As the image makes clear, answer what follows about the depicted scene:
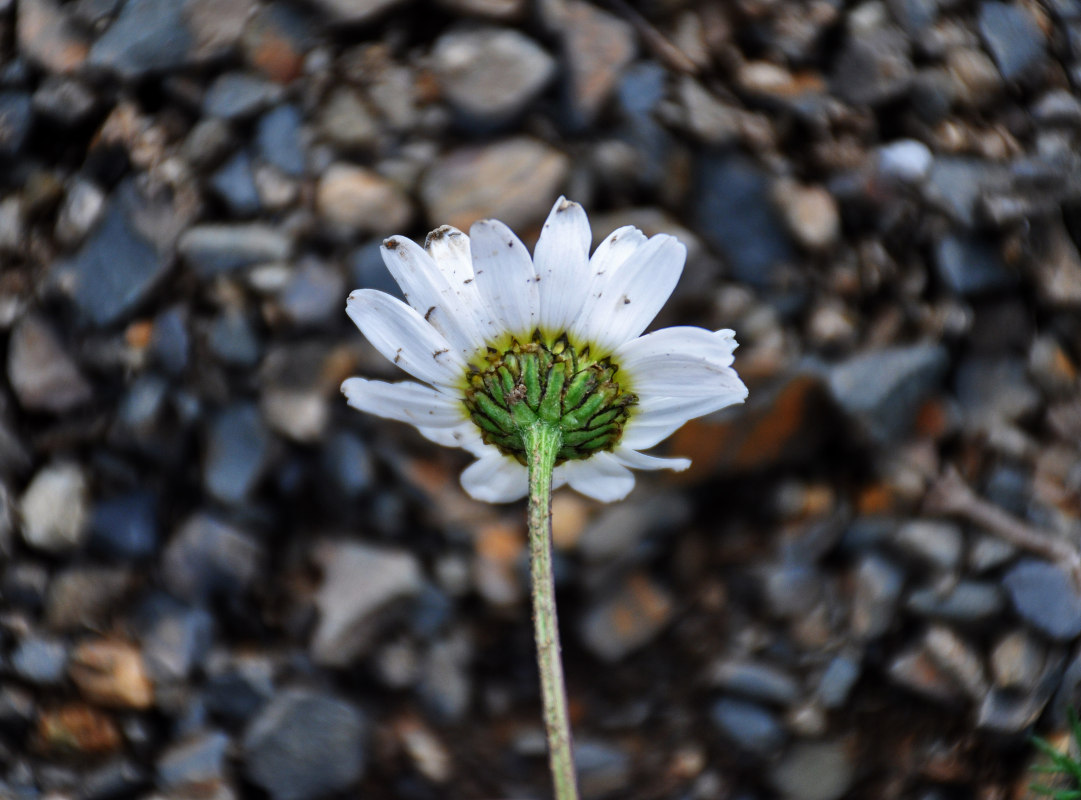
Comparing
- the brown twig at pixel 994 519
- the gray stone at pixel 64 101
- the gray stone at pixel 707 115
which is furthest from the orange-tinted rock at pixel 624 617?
the gray stone at pixel 64 101

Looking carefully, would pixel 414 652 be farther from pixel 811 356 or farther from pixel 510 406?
pixel 811 356

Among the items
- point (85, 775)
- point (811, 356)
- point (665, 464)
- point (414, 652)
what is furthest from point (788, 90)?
point (85, 775)

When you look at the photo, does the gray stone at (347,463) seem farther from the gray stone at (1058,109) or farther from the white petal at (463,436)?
the gray stone at (1058,109)

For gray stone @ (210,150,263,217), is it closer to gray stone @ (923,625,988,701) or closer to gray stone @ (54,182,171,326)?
gray stone @ (54,182,171,326)

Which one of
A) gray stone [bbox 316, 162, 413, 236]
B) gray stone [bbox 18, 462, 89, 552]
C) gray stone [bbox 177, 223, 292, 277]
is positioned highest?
gray stone [bbox 316, 162, 413, 236]

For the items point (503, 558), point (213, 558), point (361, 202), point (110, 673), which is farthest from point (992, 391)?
point (110, 673)

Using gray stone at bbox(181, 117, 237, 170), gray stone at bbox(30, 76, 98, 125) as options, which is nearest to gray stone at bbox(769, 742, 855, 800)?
gray stone at bbox(181, 117, 237, 170)

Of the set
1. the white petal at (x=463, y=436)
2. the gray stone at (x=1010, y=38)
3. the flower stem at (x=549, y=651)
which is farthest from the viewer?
the gray stone at (x=1010, y=38)
